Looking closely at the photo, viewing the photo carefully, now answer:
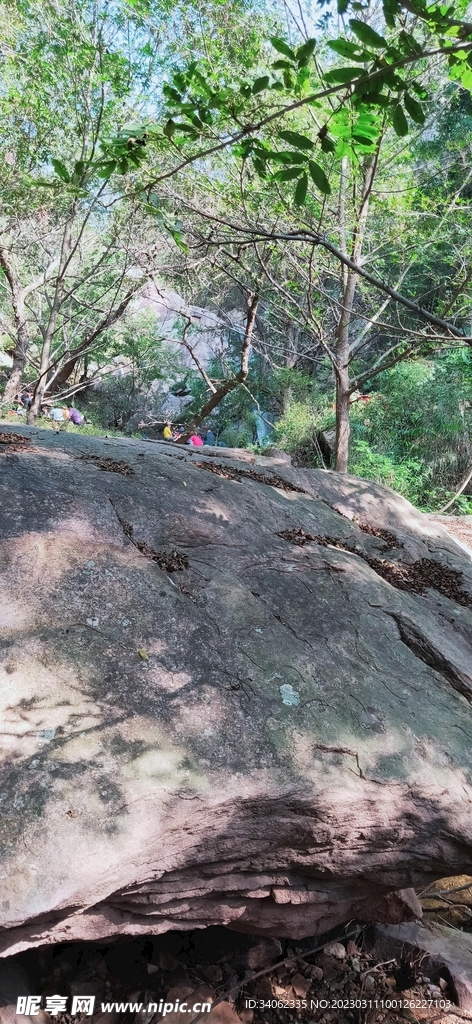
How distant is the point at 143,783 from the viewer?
7.09 feet

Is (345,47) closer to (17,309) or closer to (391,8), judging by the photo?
(391,8)

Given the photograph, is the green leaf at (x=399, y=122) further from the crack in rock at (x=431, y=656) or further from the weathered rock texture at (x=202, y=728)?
the crack in rock at (x=431, y=656)

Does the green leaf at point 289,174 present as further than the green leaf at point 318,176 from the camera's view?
Yes

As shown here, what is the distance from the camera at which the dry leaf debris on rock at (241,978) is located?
276 cm

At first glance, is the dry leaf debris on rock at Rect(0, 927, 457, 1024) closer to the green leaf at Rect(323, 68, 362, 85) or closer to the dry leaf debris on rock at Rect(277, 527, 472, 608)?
the dry leaf debris on rock at Rect(277, 527, 472, 608)

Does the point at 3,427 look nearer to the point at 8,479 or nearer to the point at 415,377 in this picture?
the point at 8,479

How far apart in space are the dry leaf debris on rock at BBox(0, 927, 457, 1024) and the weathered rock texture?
0.33 meters

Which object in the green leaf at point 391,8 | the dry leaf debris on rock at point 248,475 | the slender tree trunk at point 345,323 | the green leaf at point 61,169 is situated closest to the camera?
the green leaf at point 391,8

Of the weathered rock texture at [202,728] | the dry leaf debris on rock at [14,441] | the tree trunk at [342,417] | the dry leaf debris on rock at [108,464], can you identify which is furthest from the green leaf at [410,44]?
the tree trunk at [342,417]

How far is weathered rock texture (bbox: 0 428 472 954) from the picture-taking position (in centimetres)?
209

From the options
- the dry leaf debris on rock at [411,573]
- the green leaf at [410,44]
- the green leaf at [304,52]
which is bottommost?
the dry leaf debris on rock at [411,573]

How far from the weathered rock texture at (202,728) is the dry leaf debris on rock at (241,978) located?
1.08 ft

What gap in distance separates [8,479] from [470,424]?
36.9 ft

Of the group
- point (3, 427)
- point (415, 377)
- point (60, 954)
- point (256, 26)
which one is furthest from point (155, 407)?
point (60, 954)
